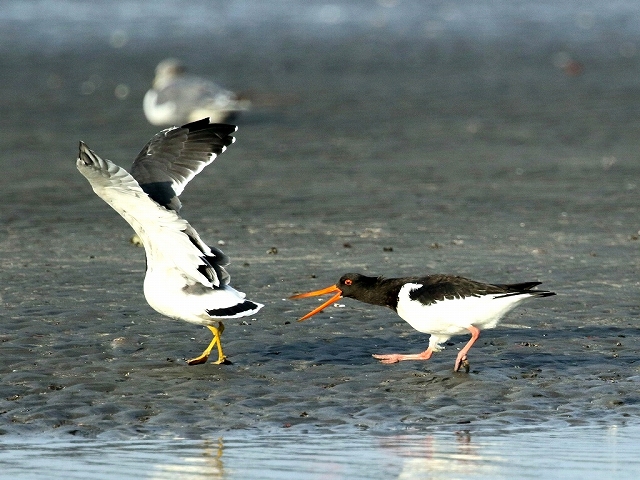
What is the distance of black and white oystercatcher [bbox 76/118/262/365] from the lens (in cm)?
867

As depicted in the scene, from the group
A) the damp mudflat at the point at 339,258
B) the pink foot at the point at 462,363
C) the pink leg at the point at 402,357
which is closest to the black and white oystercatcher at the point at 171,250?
the damp mudflat at the point at 339,258

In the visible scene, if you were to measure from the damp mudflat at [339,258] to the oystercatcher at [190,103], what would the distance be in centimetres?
44

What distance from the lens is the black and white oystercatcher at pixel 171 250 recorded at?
867 cm

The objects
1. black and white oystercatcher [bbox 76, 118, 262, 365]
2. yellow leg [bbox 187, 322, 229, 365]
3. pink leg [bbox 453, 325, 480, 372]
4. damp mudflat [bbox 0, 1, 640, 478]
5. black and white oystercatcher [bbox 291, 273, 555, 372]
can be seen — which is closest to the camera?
damp mudflat [bbox 0, 1, 640, 478]

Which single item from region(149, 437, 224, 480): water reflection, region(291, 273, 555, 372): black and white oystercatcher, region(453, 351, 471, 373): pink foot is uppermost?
region(291, 273, 555, 372): black and white oystercatcher

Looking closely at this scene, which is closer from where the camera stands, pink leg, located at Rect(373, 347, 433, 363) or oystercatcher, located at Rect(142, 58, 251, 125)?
pink leg, located at Rect(373, 347, 433, 363)

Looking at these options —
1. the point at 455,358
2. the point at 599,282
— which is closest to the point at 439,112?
the point at 599,282

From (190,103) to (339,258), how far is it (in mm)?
9241

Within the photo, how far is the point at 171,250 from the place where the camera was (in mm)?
9219

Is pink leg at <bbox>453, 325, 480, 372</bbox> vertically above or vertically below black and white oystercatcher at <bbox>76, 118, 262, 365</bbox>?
below

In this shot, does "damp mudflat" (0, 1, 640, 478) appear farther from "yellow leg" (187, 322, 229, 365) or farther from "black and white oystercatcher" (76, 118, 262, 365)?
"black and white oystercatcher" (76, 118, 262, 365)

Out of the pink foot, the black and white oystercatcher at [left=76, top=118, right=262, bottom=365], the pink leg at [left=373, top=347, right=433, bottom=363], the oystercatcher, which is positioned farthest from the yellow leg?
the oystercatcher

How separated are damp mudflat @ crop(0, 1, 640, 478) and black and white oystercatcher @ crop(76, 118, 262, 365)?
18.1 inches

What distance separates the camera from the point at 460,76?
28.7 metres
